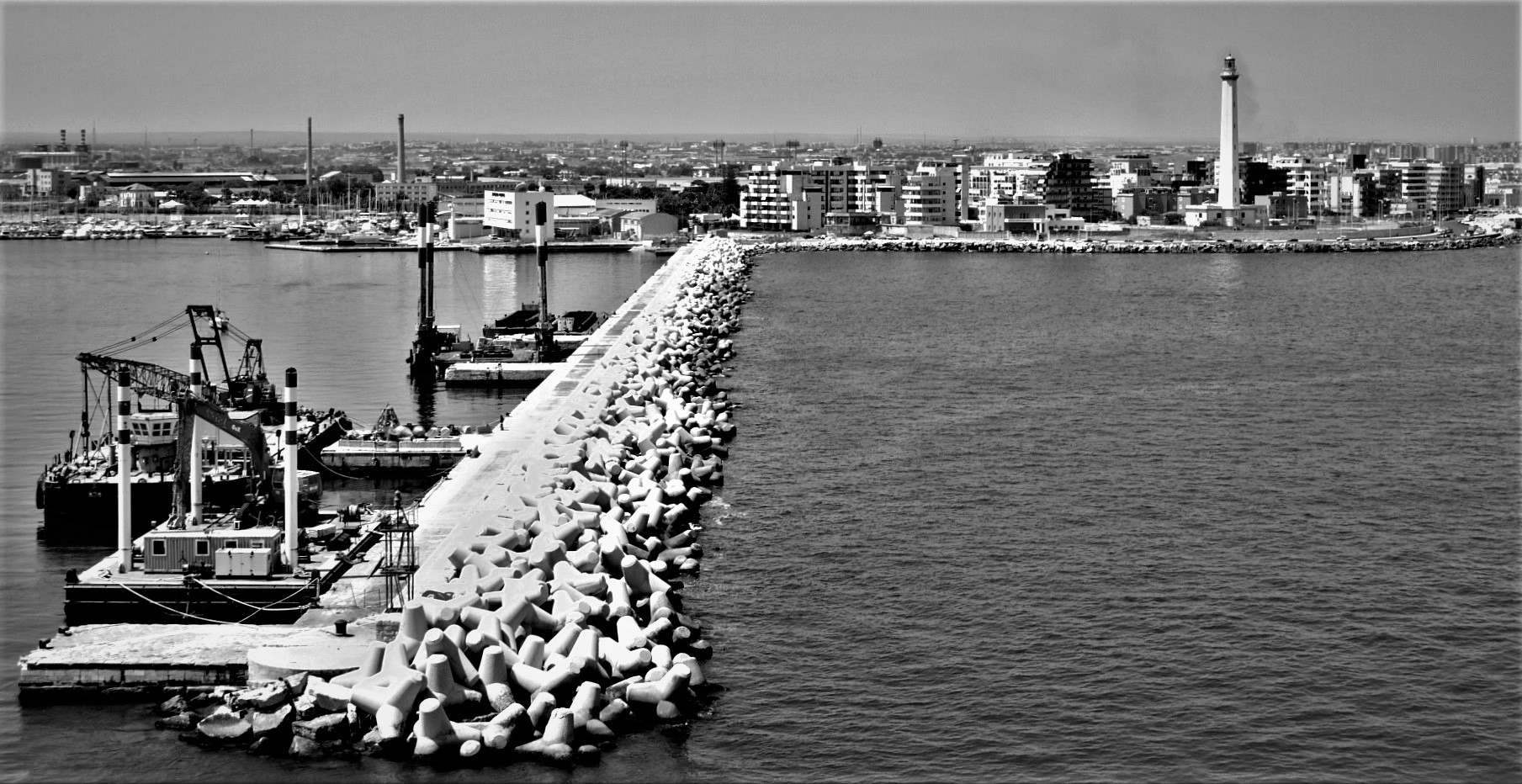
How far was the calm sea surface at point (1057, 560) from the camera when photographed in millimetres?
11148

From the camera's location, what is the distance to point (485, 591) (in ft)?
41.4

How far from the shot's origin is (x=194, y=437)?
559 inches

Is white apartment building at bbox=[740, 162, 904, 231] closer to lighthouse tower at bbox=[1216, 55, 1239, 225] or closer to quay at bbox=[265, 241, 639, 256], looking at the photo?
quay at bbox=[265, 241, 639, 256]

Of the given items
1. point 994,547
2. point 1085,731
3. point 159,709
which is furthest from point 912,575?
point 159,709

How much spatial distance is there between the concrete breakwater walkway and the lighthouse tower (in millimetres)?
66457

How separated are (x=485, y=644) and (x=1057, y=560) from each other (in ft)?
18.5

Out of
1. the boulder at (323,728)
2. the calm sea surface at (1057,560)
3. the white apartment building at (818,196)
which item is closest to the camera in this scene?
the boulder at (323,728)

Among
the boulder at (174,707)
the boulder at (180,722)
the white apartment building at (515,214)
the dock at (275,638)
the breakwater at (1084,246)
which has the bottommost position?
the boulder at (180,722)

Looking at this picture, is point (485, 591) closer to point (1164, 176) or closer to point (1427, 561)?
point (1427, 561)

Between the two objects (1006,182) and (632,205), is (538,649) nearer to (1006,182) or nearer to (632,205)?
(632,205)

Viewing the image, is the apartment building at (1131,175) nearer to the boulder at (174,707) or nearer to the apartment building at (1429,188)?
the apartment building at (1429,188)

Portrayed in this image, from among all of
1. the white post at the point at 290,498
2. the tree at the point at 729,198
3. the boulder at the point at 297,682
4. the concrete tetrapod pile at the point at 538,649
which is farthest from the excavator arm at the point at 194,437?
the tree at the point at 729,198

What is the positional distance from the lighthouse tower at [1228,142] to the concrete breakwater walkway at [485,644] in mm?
66457

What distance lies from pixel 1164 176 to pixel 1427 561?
84.1 m
